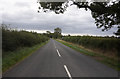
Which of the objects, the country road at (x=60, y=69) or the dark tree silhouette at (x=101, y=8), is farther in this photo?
the dark tree silhouette at (x=101, y=8)

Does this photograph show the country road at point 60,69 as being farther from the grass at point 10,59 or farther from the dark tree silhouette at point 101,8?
the dark tree silhouette at point 101,8

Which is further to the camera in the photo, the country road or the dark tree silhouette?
the dark tree silhouette

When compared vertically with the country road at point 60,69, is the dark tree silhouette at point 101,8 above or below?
above

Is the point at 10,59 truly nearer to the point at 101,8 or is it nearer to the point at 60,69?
the point at 60,69

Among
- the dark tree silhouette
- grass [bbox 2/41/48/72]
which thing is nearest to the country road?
grass [bbox 2/41/48/72]

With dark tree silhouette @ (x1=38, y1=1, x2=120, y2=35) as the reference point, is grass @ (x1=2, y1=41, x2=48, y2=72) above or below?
below

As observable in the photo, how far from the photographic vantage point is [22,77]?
580 centimetres

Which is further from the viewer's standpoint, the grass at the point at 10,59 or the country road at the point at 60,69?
the grass at the point at 10,59

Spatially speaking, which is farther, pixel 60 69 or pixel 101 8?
pixel 101 8

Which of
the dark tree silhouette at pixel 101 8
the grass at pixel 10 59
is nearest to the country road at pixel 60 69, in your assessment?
the grass at pixel 10 59

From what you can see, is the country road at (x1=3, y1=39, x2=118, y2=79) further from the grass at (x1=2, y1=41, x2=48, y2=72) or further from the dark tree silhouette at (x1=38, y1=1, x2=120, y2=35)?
the dark tree silhouette at (x1=38, y1=1, x2=120, y2=35)

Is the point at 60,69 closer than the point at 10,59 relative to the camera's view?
Result: Yes

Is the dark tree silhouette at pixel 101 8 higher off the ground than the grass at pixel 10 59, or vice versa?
the dark tree silhouette at pixel 101 8

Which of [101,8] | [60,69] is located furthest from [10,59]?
[101,8]
